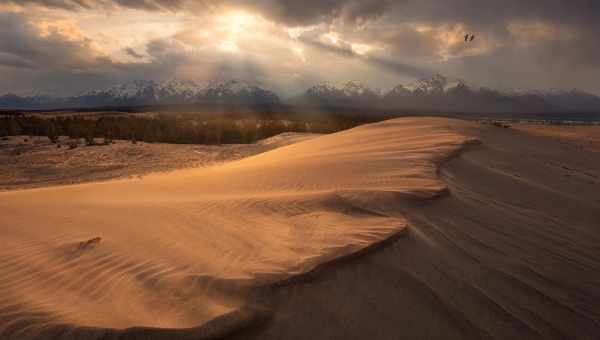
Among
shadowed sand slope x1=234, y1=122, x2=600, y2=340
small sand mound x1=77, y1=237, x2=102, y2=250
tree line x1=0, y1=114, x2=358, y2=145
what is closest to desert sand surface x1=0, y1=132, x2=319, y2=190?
tree line x1=0, y1=114, x2=358, y2=145

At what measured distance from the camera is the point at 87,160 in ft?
33.8

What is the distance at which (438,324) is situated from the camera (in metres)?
1.80

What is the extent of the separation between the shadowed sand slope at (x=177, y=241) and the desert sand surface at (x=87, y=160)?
3397 mm

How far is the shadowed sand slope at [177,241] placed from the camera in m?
1.89

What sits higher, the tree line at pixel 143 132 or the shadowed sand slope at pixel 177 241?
the tree line at pixel 143 132

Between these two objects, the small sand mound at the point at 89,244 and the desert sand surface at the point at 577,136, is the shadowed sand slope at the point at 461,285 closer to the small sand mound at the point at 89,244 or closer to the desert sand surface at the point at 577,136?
the small sand mound at the point at 89,244

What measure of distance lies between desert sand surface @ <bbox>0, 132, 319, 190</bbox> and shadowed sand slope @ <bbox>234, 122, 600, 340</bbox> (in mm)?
7727

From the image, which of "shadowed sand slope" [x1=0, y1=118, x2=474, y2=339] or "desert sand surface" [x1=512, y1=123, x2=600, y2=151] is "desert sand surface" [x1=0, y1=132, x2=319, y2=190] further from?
"desert sand surface" [x1=512, y1=123, x2=600, y2=151]

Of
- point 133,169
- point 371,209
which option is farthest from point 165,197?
point 133,169

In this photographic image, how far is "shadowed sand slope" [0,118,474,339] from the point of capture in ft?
6.21

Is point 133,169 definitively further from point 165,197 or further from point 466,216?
point 466,216

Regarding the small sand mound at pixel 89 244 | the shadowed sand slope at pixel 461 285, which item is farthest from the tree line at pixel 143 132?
the shadowed sand slope at pixel 461 285

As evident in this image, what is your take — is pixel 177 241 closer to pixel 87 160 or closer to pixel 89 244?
pixel 89 244

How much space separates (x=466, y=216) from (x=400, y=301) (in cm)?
176
